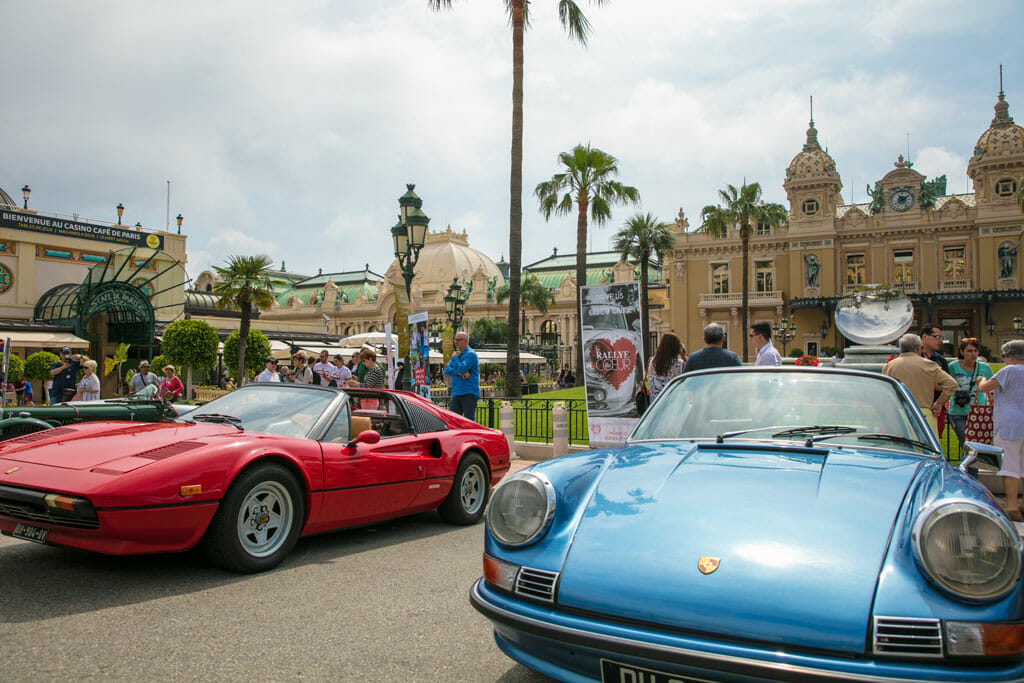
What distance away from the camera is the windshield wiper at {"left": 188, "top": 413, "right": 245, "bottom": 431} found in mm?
5309

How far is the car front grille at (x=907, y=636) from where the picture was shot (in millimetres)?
2031

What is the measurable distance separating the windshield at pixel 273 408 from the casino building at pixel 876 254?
156 feet

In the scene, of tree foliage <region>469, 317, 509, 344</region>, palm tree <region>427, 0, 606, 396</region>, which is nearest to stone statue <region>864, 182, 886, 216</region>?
tree foliage <region>469, 317, 509, 344</region>

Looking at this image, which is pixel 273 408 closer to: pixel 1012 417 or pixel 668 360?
Answer: pixel 668 360

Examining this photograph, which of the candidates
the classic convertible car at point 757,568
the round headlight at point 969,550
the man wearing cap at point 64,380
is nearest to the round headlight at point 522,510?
the classic convertible car at point 757,568

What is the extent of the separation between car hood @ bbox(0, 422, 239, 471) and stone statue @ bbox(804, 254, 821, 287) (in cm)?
5496

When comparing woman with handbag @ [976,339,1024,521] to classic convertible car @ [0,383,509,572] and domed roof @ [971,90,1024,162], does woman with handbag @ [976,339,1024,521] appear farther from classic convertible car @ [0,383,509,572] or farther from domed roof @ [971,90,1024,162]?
domed roof @ [971,90,1024,162]

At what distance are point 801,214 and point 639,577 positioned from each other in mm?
57797

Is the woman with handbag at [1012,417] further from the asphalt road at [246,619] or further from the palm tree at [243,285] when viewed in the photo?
the palm tree at [243,285]

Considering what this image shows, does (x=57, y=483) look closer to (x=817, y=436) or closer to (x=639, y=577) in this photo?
(x=639, y=577)

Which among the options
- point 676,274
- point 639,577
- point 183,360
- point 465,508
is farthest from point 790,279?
point 639,577

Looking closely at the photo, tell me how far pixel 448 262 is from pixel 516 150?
87209mm

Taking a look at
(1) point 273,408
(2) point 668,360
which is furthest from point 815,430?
(2) point 668,360

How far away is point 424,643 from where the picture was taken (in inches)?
136
